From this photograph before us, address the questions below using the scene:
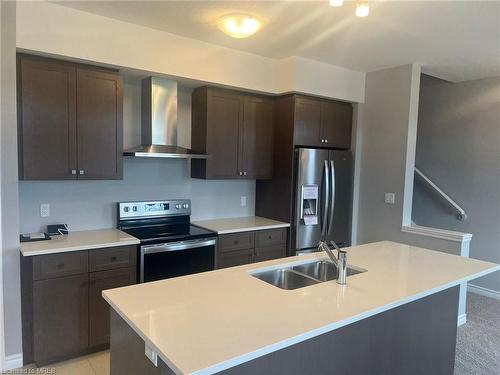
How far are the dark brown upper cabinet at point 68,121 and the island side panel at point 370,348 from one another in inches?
59.6

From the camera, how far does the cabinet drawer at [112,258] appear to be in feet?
8.95

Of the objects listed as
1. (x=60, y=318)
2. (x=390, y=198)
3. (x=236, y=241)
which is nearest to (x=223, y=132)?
(x=236, y=241)

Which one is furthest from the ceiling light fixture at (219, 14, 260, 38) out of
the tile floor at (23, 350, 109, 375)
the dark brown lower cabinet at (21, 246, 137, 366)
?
the tile floor at (23, 350, 109, 375)

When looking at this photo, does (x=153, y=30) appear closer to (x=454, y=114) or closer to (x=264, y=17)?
(x=264, y=17)

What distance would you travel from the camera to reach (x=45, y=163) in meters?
2.70

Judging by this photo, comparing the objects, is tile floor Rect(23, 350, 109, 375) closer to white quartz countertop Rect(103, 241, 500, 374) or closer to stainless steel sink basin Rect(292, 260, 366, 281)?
white quartz countertop Rect(103, 241, 500, 374)

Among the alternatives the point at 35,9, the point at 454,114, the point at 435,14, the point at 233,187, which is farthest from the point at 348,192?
the point at 35,9

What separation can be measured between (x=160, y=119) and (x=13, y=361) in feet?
7.04

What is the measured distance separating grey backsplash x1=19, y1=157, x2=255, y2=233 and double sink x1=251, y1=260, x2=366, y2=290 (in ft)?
5.86

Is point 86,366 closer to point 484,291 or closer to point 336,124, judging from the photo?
point 336,124

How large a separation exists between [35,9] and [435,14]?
276 centimetres

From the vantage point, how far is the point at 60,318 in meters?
2.63

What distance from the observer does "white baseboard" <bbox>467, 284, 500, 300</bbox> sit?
4.32 m

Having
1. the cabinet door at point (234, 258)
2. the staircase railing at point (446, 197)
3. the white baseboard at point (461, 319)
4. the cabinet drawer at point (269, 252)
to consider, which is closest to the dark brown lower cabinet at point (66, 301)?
the cabinet door at point (234, 258)
